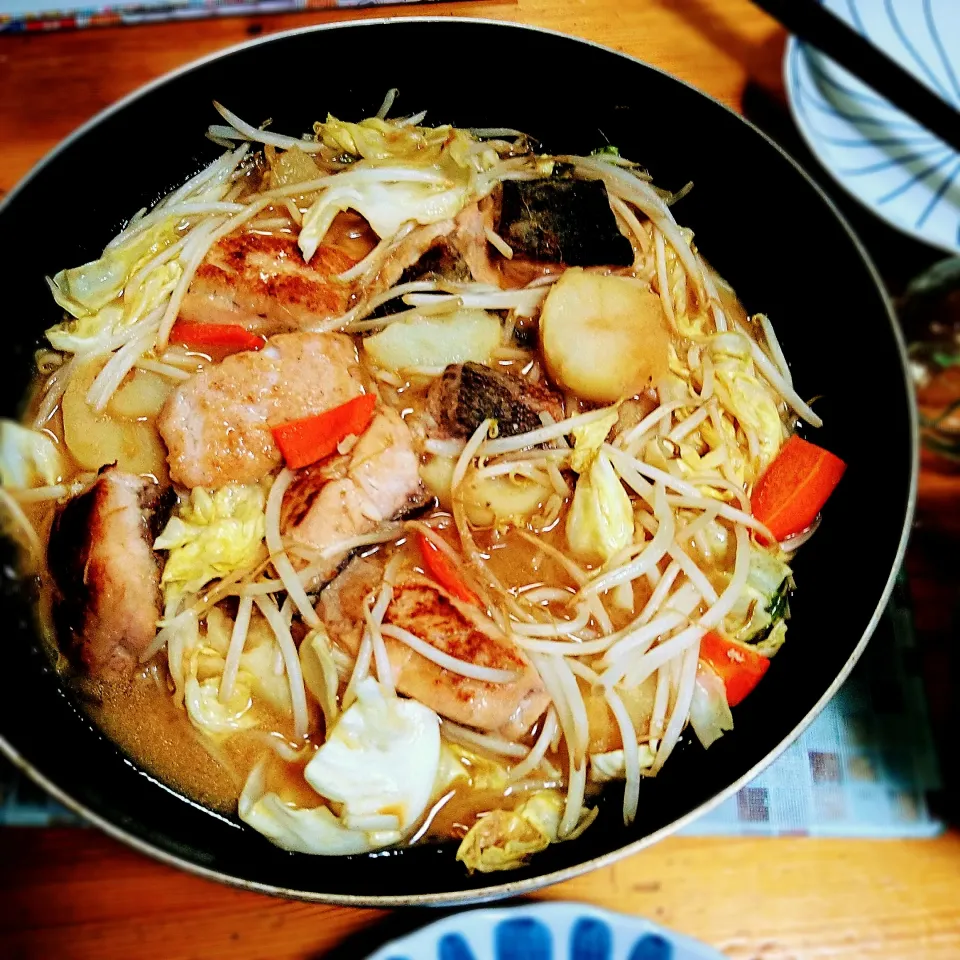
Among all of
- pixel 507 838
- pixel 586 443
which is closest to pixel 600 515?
pixel 586 443

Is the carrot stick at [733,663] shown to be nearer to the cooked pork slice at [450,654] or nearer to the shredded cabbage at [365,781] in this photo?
the cooked pork slice at [450,654]

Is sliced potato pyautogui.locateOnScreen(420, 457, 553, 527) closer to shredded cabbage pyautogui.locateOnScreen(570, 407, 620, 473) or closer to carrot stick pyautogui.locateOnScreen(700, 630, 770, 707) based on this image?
shredded cabbage pyautogui.locateOnScreen(570, 407, 620, 473)

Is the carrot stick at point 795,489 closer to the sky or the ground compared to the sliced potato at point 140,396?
closer to the ground

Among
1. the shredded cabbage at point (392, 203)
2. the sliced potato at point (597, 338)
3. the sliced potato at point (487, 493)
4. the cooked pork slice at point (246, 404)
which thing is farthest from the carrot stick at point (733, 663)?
the shredded cabbage at point (392, 203)

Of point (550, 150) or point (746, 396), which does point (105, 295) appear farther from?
point (746, 396)

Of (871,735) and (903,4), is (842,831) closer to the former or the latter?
(871,735)

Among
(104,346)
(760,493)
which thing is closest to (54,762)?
(104,346)
